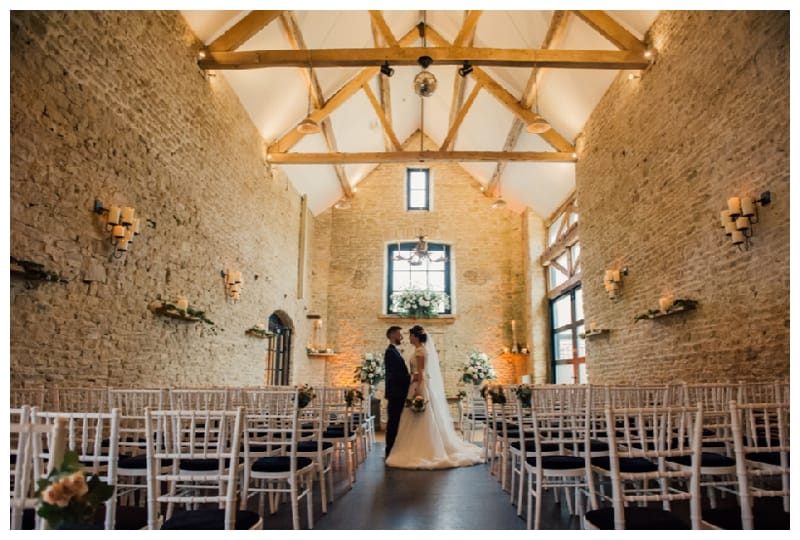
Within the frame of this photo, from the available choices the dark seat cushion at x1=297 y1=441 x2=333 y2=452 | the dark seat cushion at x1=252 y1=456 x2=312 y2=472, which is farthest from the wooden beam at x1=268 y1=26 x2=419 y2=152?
the dark seat cushion at x1=252 y1=456 x2=312 y2=472

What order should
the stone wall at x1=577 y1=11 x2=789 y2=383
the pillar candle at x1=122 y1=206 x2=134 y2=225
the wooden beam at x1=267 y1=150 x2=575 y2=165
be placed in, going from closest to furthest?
the stone wall at x1=577 y1=11 x2=789 y2=383, the pillar candle at x1=122 y1=206 x2=134 y2=225, the wooden beam at x1=267 y1=150 x2=575 y2=165

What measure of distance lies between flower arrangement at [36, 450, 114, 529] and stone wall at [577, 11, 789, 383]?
449 cm

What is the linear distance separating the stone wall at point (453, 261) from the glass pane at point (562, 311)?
70cm

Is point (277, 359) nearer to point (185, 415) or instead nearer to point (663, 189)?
point (663, 189)

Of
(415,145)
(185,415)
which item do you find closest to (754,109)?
(185,415)

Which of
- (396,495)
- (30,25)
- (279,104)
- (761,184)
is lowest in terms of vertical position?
(396,495)

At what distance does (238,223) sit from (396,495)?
4904 millimetres

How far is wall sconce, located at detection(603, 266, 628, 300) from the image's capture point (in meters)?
7.15

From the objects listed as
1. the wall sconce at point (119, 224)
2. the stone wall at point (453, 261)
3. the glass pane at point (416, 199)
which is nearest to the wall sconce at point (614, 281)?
the stone wall at point (453, 261)

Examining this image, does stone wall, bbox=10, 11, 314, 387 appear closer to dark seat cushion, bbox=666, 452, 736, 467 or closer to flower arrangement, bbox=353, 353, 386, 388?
flower arrangement, bbox=353, 353, 386, 388

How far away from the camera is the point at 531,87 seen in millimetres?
8109

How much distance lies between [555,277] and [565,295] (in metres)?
0.75

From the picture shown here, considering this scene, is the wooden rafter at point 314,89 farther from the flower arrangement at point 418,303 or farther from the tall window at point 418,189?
the flower arrangement at point 418,303

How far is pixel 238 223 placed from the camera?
7.80 meters
